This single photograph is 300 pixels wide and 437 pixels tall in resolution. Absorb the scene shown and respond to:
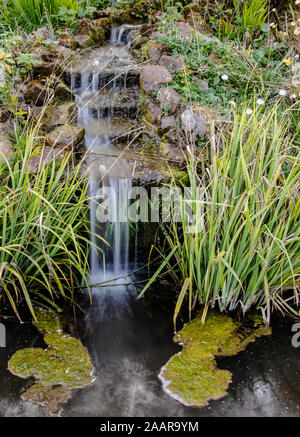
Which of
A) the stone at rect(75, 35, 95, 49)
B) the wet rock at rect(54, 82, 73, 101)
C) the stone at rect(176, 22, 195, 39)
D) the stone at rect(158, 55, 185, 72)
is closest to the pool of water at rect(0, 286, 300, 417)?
the wet rock at rect(54, 82, 73, 101)

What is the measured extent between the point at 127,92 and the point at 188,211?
7.48 ft

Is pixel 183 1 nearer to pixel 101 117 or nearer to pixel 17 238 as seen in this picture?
pixel 101 117

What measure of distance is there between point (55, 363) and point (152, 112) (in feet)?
8.85

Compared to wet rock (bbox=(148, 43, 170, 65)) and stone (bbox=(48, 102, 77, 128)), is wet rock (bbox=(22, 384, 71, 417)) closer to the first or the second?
stone (bbox=(48, 102, 77, 128))

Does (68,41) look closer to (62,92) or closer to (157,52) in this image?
(62,92)

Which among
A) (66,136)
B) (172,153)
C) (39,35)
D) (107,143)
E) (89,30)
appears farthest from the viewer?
(89,30)

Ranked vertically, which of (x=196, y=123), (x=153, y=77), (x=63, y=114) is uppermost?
(x=153, y=77)

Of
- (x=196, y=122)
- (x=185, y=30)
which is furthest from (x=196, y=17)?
(x=196, y=122)

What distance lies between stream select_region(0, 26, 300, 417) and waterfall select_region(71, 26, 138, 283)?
0.01 meters

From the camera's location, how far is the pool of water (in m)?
2.07

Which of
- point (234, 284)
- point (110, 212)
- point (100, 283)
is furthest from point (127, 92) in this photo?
point (234, 284)

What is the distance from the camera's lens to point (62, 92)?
4230 mm

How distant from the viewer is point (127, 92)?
4445 millimetres

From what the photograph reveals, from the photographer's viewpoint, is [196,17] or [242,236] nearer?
[242,236]
